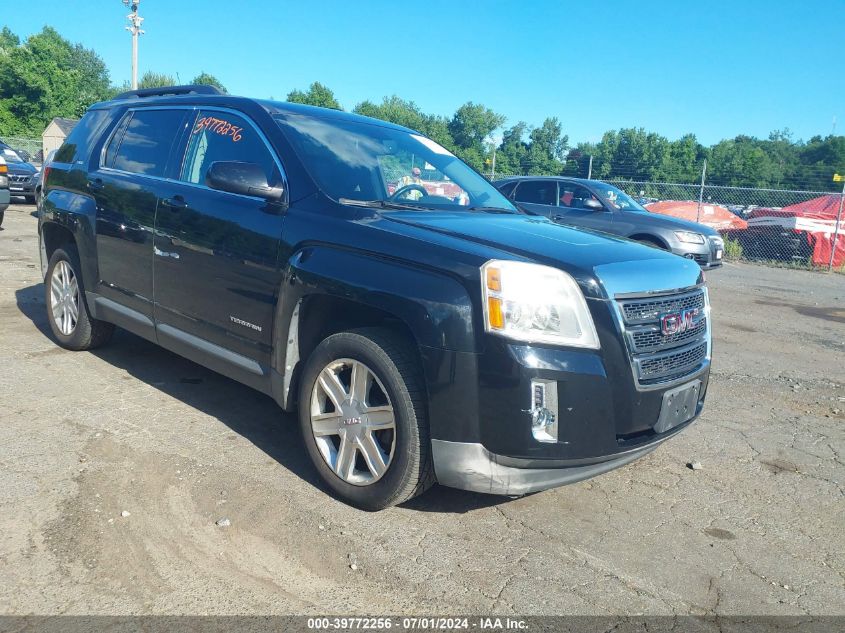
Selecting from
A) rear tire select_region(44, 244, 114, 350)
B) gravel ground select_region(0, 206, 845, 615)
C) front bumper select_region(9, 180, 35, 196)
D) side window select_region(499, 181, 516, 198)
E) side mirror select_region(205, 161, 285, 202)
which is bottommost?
gravel ground select_region(0, 206, 845, 615)

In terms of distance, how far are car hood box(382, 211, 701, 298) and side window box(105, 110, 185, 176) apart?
1.91 m

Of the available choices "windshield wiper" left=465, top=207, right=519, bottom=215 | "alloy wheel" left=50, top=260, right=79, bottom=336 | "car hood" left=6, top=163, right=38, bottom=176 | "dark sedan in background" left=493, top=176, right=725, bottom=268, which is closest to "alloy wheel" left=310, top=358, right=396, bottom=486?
"windshield wiper" left=465, top=207, right=519, bottom=215

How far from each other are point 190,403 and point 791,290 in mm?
11390

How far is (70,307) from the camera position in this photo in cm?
548

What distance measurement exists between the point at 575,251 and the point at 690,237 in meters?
8.99

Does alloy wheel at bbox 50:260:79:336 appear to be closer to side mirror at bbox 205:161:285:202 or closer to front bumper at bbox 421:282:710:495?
side mirror at bbox 205:161:285:202

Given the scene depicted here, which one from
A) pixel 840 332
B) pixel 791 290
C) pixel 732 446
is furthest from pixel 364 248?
pixel 791 290

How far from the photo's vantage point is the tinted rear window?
533 cm

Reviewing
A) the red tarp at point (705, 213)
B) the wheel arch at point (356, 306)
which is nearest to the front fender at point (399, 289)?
the wheel arch at point (356, 306)

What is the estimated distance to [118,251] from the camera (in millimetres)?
4742

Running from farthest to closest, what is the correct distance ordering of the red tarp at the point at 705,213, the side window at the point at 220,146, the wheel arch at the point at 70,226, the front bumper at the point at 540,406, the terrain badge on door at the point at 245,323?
1. the red tarp at the point at 705,213
2. the wheel arch at the point at 70,226
3. the side window at the point at 220,146
4. the terrain badge on door at the point at 245,323
5. the front bumper at the point at 540,406

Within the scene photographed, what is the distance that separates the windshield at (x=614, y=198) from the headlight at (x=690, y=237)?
2.89 ft

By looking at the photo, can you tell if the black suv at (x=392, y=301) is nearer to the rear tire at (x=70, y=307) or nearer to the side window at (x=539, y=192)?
the rear tire at (x=70, y=307)

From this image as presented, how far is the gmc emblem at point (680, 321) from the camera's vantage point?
320 cm
